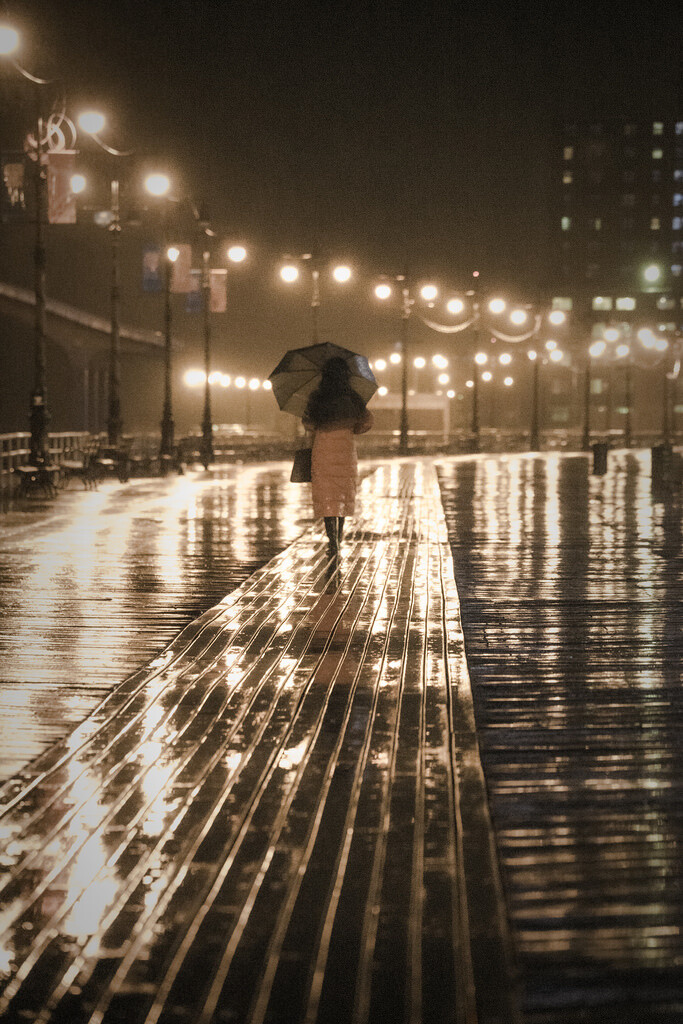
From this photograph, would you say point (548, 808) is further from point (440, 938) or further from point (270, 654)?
point (270, 654)

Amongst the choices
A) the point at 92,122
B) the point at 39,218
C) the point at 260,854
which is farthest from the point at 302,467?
the point at 92,122

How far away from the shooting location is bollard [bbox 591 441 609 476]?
1330 inches

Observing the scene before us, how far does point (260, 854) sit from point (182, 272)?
1215 inches

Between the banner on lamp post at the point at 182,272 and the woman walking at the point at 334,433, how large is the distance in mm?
20539

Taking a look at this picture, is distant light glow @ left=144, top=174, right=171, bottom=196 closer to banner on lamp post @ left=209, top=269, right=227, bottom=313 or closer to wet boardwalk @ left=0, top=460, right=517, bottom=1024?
banner on lamp post @ left=209, top=269, right=227, bottom=313

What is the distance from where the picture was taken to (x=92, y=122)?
964 inches

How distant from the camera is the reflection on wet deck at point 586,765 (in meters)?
3.49

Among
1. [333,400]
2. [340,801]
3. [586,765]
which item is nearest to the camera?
[340,801]

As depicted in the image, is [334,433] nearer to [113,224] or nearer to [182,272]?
[113,224]

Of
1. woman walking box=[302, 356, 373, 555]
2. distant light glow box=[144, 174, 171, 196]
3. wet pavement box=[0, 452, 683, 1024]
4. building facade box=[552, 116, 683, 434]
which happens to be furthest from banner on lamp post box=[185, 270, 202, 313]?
building facade box=[552, 116, 683, 434]

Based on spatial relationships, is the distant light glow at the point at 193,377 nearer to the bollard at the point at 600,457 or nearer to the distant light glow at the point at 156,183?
the bollard at the point at 600,457

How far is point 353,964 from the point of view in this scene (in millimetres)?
3529

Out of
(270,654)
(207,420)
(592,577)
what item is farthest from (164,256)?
(270,654)

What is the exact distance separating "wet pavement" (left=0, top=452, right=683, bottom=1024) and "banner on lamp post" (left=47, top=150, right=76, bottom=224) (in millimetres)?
12210
